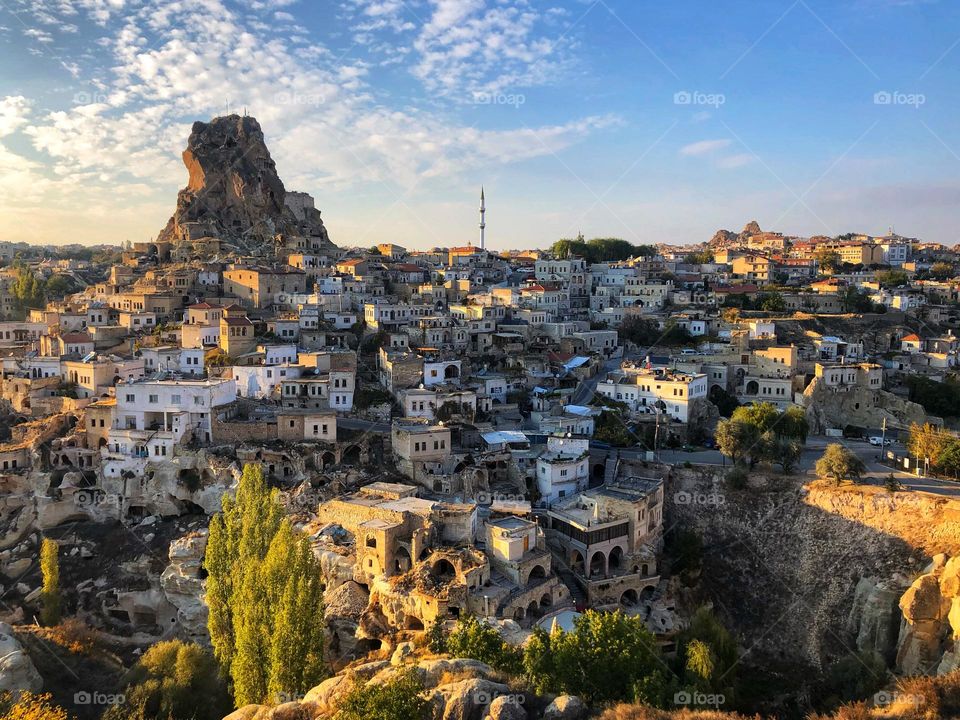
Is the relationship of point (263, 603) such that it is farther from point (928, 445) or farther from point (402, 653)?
point (928, 445)

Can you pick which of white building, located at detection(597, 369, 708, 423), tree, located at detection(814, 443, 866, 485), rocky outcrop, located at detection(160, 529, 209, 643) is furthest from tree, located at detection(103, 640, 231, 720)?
tree, located at detection(814, 443, 866, 485)

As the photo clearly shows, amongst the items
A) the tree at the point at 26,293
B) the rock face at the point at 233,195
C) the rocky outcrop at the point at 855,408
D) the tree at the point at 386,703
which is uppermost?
the rock face at the point at 233,195

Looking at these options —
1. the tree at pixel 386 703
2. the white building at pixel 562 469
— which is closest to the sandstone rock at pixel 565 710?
the tree at pixel 386 703

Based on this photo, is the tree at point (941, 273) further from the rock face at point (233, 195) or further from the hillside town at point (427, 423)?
the rock face at point (233, 195)

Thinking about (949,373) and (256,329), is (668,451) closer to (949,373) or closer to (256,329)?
(949,373)

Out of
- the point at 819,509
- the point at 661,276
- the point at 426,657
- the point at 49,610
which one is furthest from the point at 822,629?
the point at 661,276
